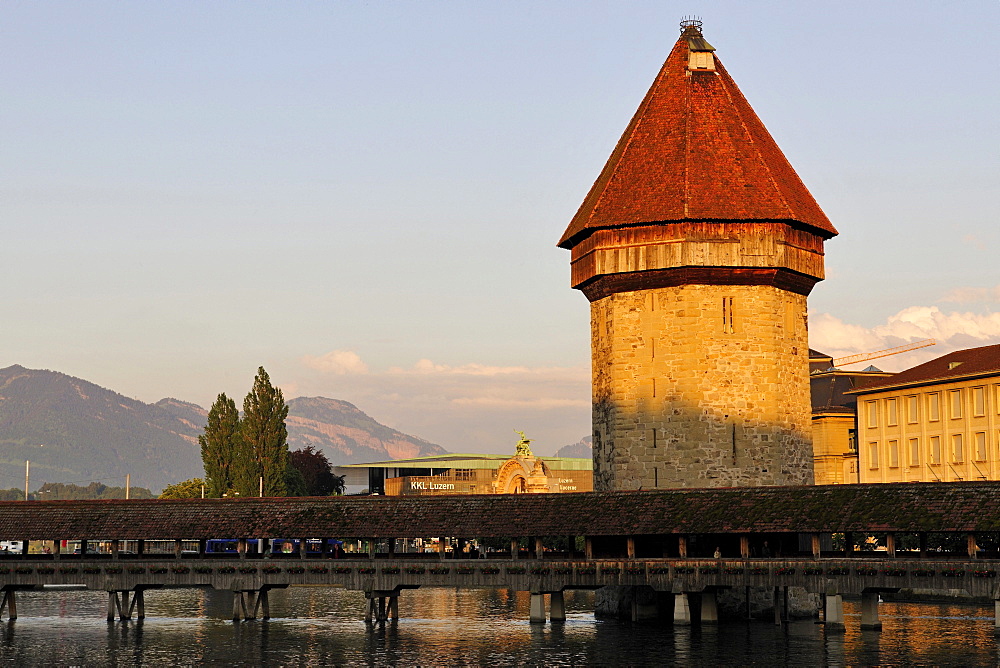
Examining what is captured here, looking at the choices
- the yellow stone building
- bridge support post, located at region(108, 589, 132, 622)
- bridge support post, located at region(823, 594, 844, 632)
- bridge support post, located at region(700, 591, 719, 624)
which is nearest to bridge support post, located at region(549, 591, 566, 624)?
bridge support post, located at region(700, 591, 719, 624)

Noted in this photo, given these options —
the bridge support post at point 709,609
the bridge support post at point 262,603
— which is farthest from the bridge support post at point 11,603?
the bridge support post at point 709,609

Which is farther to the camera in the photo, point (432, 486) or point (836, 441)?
point (432, 486)

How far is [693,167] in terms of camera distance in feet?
135

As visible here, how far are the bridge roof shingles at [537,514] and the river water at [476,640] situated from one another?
2770 mm

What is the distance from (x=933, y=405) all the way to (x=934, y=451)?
2233 millimetres

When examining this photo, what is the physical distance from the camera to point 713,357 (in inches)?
1561

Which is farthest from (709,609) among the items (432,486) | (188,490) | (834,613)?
(432,486)

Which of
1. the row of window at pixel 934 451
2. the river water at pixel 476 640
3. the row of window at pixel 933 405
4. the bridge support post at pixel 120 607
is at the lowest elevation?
the river water at pixel 476 640

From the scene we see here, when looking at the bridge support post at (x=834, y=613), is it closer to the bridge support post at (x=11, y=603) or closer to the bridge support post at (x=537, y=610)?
the bridge support post at (x=537, y=610)

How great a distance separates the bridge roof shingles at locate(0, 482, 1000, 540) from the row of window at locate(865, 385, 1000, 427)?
103 feet

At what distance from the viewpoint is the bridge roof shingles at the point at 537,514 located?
3262 centimetres

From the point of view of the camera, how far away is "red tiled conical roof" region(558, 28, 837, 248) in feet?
132

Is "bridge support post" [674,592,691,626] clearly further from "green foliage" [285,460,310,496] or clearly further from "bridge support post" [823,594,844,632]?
"green foliage" [285,460,310,496]

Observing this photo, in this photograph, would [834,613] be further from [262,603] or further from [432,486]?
[432,486]
